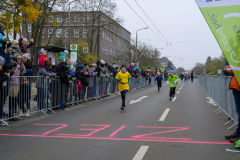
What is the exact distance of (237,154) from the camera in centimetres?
505

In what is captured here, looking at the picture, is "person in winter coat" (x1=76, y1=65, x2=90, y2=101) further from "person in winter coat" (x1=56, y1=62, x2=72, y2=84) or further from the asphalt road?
the asphalt road

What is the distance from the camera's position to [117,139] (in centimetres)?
620

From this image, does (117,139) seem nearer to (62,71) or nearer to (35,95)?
(35,95)

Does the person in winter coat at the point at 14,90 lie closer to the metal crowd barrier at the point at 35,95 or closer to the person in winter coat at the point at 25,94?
the metal crowd barrier at the point at 35,95

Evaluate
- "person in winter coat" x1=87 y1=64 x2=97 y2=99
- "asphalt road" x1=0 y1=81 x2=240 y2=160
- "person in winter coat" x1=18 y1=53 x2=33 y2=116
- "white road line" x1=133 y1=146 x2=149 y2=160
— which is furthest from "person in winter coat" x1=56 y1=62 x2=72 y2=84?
"white road line" x1=133 y1=146 x2=149 y2=160

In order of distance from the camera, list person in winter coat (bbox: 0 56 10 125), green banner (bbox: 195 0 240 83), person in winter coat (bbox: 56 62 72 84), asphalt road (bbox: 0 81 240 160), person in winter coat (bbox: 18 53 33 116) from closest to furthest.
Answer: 1. asphalt road (bbox: 0 81 240 160)
2. green banner (bbox: 195 0 240 83)
3. person in winter coat (bbox: 0 56 10 125)
4. person in winter coat (bbox: 18 53 33 116)
5. person in winter coat (bbox: 56 62 72 84)

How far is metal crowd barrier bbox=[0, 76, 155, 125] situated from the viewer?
8.05m

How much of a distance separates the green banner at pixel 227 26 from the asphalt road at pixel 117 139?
1744 millimetres

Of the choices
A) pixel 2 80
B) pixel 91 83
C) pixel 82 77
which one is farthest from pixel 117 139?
pixel 91 83

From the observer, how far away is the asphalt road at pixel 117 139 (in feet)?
16.3

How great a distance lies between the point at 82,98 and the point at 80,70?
139 cm

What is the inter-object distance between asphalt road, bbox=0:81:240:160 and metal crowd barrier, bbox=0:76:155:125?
1.58 ft

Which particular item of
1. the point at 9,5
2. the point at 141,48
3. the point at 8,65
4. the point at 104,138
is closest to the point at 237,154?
the point at 104,138

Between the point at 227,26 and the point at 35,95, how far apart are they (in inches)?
272
